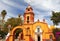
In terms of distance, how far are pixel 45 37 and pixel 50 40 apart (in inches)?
137

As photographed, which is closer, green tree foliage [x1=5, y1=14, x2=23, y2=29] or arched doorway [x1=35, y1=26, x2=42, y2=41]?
arched doorway [x1=35, y1=26, x2=42, y2=41]

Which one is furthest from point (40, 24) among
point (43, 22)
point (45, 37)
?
point (45, 37)

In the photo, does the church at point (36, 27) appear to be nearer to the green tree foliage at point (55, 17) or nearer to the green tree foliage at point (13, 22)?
the green tree foliage at point (55, 17)

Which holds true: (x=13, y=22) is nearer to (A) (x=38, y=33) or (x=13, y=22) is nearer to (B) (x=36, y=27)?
(B) (x=36, y=27)

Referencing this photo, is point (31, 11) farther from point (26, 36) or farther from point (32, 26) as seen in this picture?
point (26, 36)

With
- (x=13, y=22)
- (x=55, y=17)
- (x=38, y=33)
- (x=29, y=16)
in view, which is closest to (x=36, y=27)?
(x=38, y=33)

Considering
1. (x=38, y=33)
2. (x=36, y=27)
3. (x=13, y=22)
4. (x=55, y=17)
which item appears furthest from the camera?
(x=13, y=22)

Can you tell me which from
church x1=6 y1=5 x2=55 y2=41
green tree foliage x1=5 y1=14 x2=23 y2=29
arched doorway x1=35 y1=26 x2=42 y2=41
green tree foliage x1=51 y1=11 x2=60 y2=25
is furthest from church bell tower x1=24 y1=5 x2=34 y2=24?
green tree foliage x1=5 y1=14 x2=23 y2=29

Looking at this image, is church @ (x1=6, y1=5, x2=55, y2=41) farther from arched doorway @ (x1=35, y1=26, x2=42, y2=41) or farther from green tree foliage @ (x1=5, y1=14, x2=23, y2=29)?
green tree foliage @ (x1=5, y1=14, x2=23, y2=29)

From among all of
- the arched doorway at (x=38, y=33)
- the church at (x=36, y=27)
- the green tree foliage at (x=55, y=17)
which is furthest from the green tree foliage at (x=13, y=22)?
the arched doorway at (x=38, y=33)

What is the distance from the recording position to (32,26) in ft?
132

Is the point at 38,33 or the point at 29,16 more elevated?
the point at 29,16

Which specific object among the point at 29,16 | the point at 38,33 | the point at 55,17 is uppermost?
the point at 29,16

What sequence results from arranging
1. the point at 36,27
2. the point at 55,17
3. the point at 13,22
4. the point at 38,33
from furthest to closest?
1. the point at 13,22
2. the point at 55,17
3. the point at 36,27
4. the point at 38,33
